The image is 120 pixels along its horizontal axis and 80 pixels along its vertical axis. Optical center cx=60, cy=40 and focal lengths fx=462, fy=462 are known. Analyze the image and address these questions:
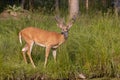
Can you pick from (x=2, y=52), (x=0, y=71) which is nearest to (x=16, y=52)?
(x=2, y=52)

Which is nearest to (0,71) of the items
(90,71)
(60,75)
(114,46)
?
(60,75)

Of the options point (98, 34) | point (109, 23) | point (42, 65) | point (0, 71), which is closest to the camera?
point (0, 71)

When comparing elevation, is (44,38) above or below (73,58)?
above

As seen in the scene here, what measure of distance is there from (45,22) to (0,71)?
4.32 metres

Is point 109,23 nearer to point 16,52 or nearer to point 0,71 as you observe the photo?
point 16,52

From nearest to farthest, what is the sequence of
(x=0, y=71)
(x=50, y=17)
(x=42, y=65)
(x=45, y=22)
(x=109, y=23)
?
(x=0, y=71), (x=42, y=65), (x=109, y=23), (x=45, y=22), (x=50, y=17)

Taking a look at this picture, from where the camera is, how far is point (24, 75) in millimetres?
10609

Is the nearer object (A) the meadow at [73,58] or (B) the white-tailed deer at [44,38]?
(A) the meadow at [73,58]

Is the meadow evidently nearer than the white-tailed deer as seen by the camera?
Yes

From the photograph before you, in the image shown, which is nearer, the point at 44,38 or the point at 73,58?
the point at 44,38

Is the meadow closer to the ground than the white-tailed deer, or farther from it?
closer to the ground

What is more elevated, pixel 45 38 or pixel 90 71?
pixel 45 38

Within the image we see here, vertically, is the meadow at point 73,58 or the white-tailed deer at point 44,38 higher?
the white-tailed deer at point 44,38

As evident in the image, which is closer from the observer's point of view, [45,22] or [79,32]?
[79,32]
